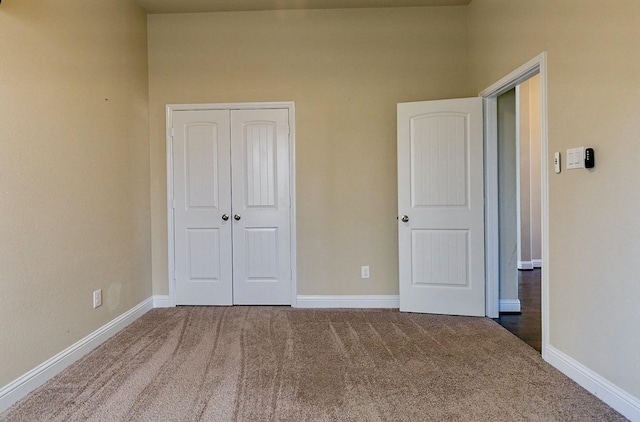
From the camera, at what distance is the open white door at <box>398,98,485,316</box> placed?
3004 millimetres

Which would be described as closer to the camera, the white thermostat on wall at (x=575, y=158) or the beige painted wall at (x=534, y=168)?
the white thermostat on wall at (x=575, y=158)

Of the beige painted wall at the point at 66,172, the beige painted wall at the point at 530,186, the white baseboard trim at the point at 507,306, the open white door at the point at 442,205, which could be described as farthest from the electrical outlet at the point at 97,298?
the beige painted wall at the point at 530,186

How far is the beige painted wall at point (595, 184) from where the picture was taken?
1.64 meters

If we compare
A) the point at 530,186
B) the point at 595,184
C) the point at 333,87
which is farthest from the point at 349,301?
the point at 530,186

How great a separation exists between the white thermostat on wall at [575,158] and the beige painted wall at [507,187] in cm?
111

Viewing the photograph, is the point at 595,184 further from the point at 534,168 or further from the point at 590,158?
the point at 534,168

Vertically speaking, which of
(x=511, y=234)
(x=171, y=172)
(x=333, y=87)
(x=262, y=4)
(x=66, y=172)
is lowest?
(x=511, y=234)

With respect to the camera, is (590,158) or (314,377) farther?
(314,377)

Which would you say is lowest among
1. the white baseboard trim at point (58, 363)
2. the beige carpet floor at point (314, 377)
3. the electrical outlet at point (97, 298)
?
the beige carpet floor at point (314, 377)

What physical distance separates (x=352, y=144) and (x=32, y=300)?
2678 millimetres

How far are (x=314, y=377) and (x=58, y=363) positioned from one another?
1.61 meters

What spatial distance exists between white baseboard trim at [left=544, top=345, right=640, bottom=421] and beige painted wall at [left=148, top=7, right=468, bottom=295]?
1.45m

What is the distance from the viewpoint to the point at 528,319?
3.01m

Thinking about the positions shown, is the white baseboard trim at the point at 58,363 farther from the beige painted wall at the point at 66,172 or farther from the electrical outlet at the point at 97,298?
the electrical outlet at the point at 97,298
